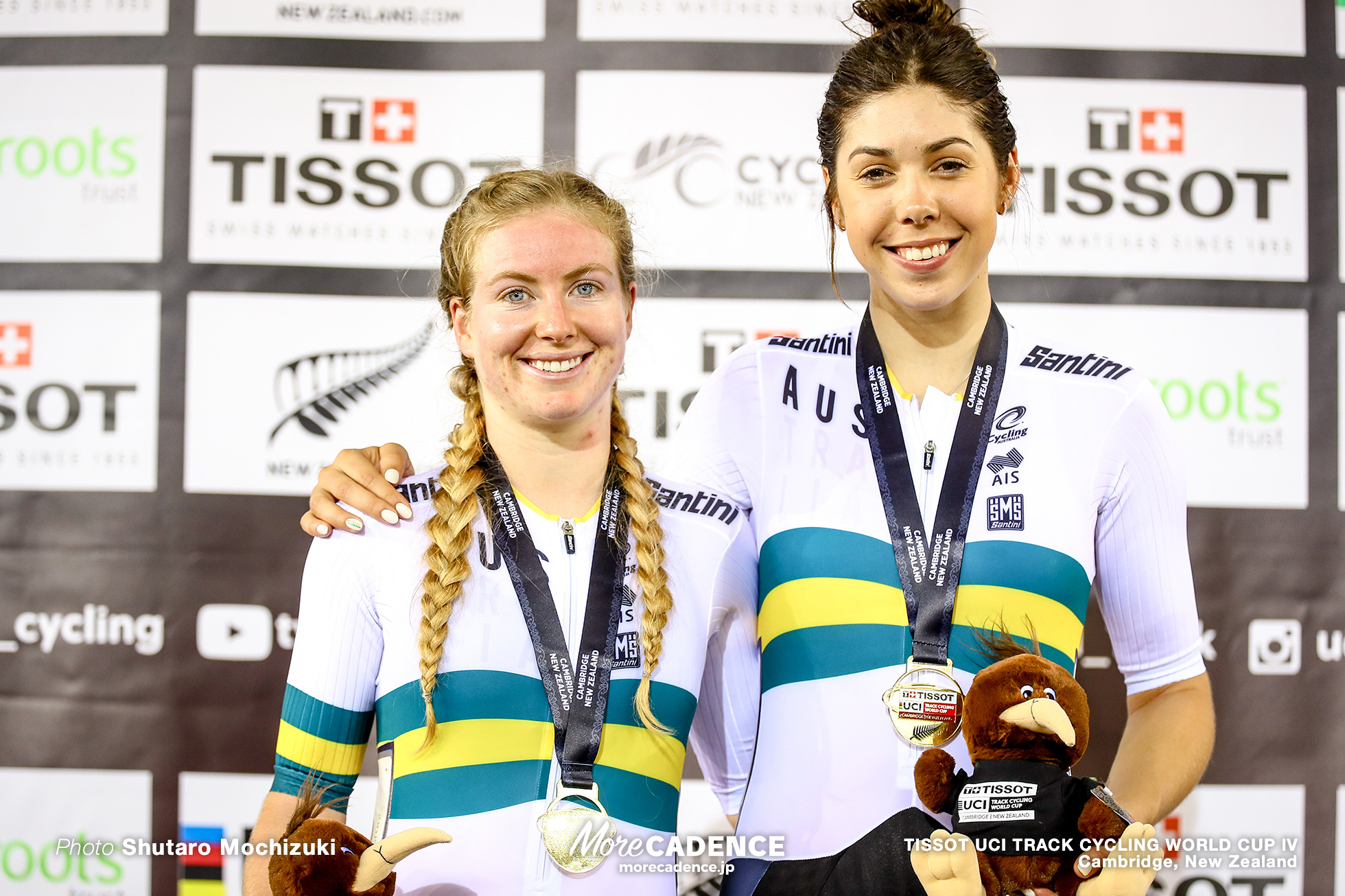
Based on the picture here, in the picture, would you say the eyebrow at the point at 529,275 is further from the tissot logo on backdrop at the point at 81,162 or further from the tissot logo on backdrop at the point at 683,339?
the tissot logo on backdrop at the point at 81,162

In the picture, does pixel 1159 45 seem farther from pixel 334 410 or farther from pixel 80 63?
pixel 80 63

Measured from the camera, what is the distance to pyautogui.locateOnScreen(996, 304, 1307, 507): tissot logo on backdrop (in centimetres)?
284

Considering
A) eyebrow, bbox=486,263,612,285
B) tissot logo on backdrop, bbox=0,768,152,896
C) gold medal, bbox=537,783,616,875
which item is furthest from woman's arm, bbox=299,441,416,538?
tissot logo on backdrop, bbox=0,768,152,896

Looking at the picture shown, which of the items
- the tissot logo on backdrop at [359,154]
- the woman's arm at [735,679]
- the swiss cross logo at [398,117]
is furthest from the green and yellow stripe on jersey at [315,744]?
the swiss cross logo at [398,117]

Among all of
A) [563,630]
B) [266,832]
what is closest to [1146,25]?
[563,630]

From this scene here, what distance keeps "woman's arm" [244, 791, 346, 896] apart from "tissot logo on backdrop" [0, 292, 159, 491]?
1893 millimetres

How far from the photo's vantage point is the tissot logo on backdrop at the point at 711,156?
2848 mm

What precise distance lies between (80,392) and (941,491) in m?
2.74

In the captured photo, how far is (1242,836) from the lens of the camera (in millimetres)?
2801

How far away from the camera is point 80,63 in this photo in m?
2.96

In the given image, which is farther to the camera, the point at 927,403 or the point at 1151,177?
the point at 1151,177

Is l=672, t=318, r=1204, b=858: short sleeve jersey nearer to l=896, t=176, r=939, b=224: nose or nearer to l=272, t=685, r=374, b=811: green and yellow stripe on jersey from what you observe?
l=896, t=176, r=939, b=224: nose

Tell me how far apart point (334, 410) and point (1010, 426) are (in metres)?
2.09

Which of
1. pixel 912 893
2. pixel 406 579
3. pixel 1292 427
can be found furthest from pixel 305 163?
pixel 1292 427
